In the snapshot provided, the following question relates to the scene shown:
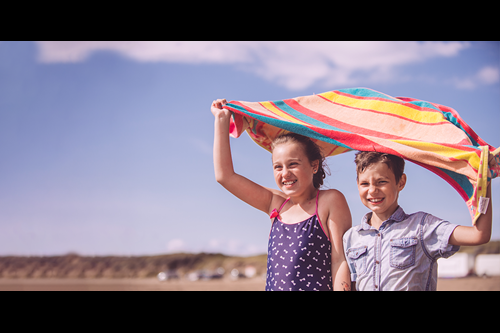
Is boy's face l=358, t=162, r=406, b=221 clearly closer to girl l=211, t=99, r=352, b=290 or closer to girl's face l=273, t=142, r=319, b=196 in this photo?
girl l=211, t=99, r=352, b=290

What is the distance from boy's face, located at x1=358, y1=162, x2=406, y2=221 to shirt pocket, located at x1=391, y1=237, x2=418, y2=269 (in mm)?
209

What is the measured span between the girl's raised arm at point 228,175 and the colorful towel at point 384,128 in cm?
A: 13

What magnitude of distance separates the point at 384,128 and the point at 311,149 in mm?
518

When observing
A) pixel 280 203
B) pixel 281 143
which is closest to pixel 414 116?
pixel 281 143

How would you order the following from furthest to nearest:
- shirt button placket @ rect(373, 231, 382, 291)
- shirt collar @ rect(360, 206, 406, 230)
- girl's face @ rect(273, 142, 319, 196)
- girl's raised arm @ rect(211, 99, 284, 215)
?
girl's raised arm @ rect(211, 99, 284, 215) → girl's face @ rect(273, 142, 319, 196) → shirt collar @ rect(360, 206, 406, 230) → shirt button placket @ rect(373, 231, 382, 291)

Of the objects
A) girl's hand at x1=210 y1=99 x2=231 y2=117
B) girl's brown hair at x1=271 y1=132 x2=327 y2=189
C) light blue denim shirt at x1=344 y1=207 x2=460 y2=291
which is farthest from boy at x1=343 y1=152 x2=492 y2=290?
girl's hand at x1=210 y1=99 x2=231 y2=117

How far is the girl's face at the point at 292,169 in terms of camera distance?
2.46 meters

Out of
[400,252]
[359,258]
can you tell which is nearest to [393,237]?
[400,252]

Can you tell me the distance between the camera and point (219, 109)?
275cm

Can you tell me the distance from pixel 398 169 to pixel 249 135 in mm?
1170

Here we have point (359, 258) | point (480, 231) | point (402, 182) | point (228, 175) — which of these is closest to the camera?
point (480, 231)

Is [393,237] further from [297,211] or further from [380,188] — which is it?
[297,211]

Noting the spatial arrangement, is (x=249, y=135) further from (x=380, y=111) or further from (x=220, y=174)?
(x=380, y=111)

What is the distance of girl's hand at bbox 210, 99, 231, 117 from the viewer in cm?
270
